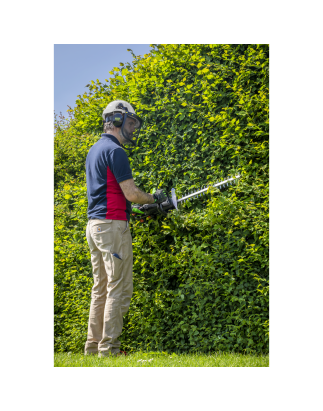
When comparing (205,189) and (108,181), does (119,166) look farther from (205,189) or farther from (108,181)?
(205,189)

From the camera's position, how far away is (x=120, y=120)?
11.5 ft

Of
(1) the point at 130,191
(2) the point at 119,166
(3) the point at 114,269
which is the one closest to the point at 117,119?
(2) the point at 119,166

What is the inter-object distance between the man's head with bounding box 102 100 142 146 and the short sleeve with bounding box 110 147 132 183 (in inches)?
15.3

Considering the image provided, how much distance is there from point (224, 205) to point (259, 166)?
48cm

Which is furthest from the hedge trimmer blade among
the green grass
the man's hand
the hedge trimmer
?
the green grass

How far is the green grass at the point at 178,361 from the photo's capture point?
115 inches

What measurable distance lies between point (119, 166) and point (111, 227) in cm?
57

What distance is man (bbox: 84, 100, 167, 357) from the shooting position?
3.23 m

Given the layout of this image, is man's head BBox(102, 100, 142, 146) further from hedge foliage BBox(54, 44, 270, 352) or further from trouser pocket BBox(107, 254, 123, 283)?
trouser pocket BBox(107, 254, 123, 283)

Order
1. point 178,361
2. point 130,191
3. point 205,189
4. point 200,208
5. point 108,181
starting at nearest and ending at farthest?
point 178,361, point 130,191, point 108,181, point 205,189, point 200,208

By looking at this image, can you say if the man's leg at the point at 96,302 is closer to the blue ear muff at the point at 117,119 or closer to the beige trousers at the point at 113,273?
the beige trousers at the point at 113,273

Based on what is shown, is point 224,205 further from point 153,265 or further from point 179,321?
point 179,321

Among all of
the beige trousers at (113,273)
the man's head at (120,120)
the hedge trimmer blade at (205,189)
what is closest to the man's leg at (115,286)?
the beige trousers at (113,273)
